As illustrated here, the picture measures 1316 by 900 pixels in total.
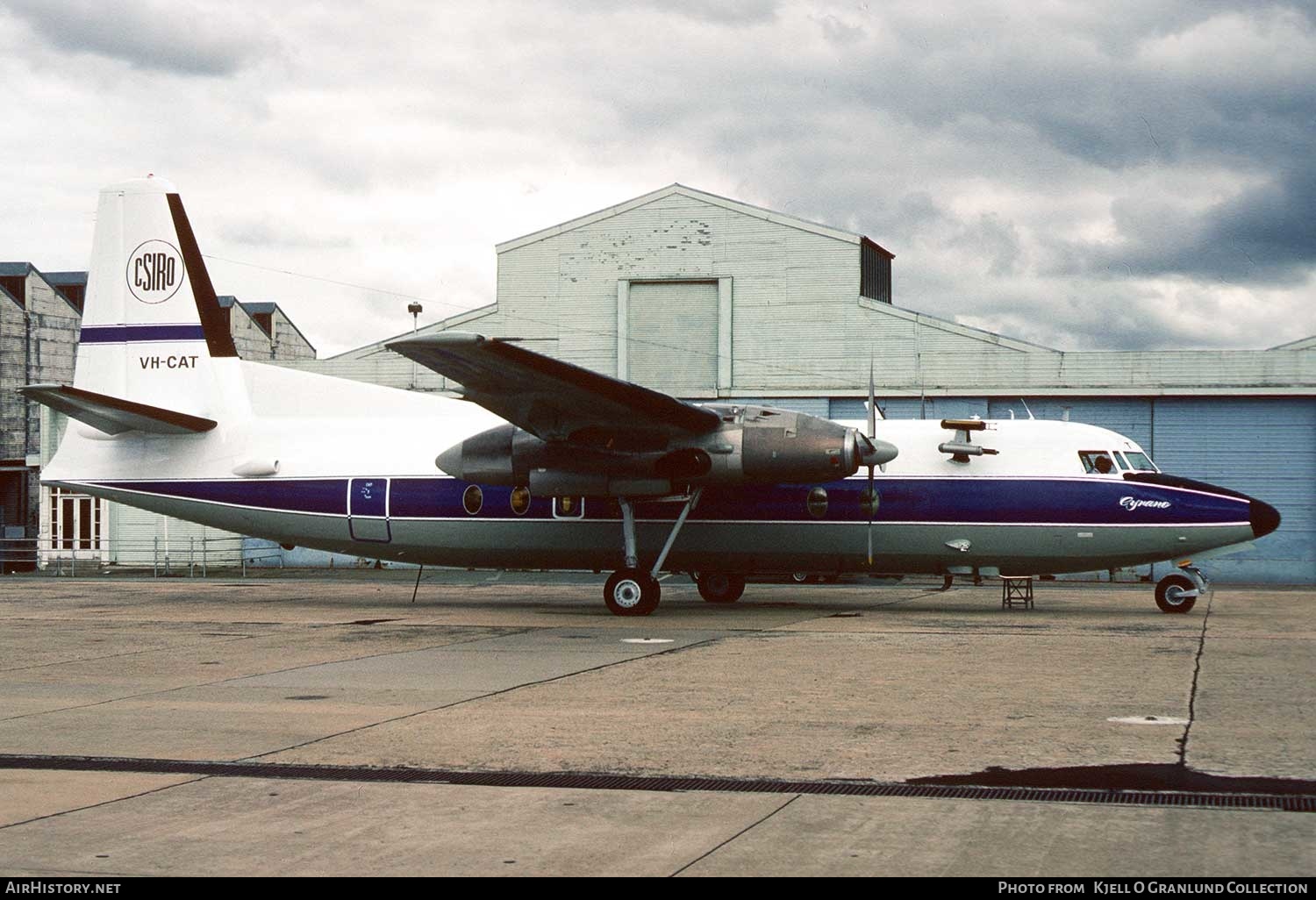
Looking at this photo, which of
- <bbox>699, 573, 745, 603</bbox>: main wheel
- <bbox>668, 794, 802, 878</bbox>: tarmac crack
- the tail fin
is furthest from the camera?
<bbox>699, 573, 745, 603</bbox>: main wheel

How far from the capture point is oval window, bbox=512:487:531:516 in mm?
24016

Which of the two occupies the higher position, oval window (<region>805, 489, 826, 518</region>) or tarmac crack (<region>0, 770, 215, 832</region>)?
oval window (<region>805, 489, 826, 518</region>)

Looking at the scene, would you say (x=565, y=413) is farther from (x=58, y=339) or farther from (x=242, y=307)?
(x=242, y=307)

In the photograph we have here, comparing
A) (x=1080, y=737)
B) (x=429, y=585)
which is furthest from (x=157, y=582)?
(x=1080, y=737)

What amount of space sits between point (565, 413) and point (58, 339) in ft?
147

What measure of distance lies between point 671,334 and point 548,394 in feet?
69.6

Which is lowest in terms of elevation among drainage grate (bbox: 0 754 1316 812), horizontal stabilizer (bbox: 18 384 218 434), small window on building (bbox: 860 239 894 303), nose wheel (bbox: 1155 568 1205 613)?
drainage grate (bbox: 0 754 1316 812)

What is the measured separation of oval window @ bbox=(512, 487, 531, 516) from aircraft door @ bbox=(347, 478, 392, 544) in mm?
2457

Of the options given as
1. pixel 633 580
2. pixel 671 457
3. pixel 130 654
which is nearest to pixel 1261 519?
pixel 671 457

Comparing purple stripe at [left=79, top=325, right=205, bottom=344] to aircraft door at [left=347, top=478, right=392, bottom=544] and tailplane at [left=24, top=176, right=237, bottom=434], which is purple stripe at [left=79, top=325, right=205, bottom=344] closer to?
tailplane at [left=24, top=176, right=237, bottom=434]

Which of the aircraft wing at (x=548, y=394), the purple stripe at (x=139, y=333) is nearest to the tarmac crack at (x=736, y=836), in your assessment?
the aircraft wing at (x=548, y=394)

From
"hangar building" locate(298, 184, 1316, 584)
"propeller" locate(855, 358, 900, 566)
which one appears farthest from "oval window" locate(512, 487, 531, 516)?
"hangar building" locate(298, 184, 1316, 584)

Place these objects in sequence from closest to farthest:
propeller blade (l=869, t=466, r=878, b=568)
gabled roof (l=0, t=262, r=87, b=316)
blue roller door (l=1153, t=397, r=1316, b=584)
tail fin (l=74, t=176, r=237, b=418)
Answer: propeller blade (l=869, t=466, r=878, b=568) < tail fin (l=74, t=176, r=237, b=418) < blue roller door (l=1153, t=397, r=1316, b=584) < gabled roof (l=0, t=262, r=87, b=316)

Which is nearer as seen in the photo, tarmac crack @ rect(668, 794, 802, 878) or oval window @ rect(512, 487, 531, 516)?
tarmac crack @ rect(668, 794, 802, 878)
